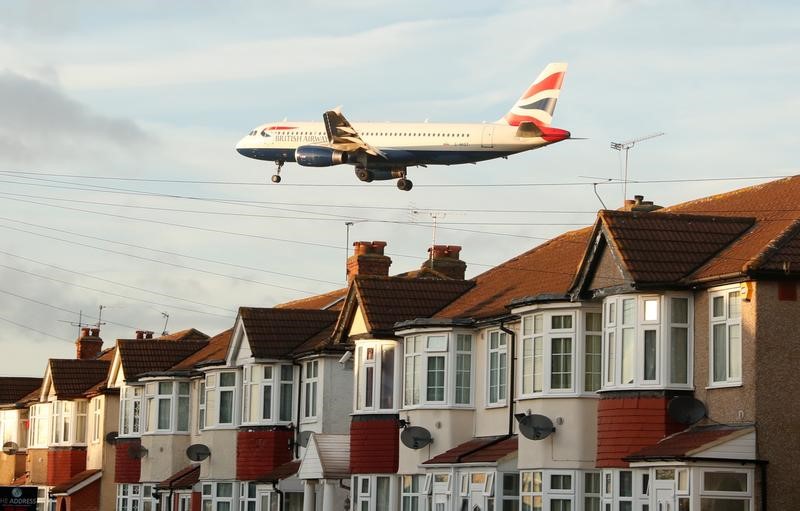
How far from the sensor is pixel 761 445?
26.7m

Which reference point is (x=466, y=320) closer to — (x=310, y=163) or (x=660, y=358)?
(x=660, y=358)

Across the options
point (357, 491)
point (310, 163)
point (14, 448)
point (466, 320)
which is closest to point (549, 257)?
point (466, 320)

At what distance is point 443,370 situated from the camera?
120 ft

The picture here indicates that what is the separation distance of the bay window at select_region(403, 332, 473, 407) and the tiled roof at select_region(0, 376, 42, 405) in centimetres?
4357

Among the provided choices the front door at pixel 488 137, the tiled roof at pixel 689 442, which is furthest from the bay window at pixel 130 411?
the tiled roof at pixel 689 442

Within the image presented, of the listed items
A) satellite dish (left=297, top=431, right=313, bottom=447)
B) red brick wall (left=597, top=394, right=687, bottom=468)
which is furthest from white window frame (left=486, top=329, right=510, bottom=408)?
satellite dish (left=297, top=431, right=313, bottom=447)

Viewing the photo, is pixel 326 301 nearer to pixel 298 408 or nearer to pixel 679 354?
pixel 298 408

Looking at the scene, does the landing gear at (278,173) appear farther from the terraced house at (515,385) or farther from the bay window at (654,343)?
the bay window at (654,343)

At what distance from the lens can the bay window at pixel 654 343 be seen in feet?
93.0

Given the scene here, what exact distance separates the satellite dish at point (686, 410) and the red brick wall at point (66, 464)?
127 feet

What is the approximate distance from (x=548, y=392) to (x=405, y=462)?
22.7ft

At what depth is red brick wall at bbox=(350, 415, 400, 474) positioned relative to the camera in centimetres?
3838

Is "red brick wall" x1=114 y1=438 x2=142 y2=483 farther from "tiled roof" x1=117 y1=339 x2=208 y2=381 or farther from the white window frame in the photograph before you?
the white window frame

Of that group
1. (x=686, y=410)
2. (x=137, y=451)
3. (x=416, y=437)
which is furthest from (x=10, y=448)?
(x=686, y=410)
